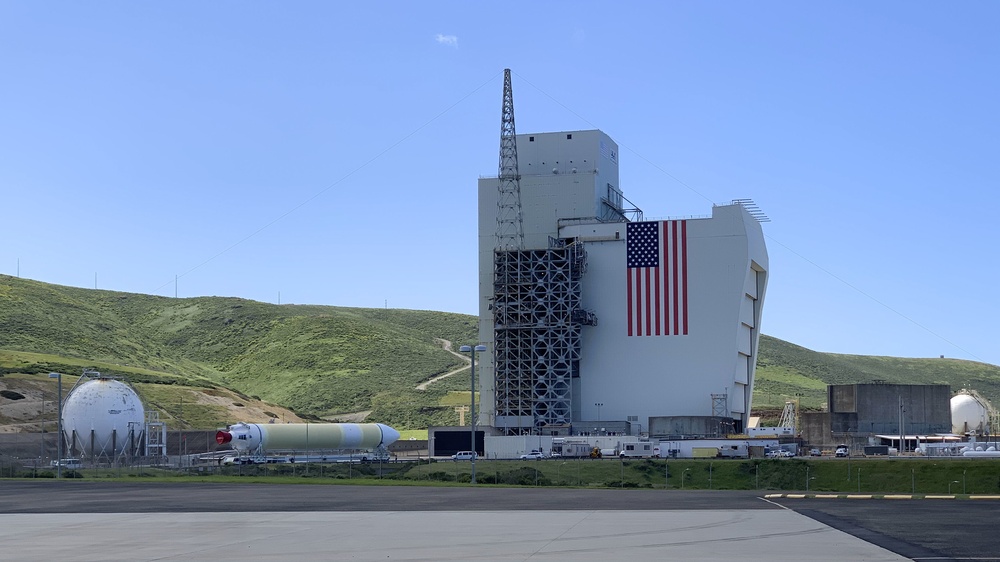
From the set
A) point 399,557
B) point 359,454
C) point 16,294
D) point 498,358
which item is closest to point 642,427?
point 498,358

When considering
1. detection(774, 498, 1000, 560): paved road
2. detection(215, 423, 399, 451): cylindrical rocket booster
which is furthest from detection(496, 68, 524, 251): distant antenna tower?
detection(774, 498, 1000, 560): paved road

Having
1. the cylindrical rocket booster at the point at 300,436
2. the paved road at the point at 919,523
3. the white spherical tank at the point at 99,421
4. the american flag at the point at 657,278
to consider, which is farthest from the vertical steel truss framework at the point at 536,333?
the paved road at the point at 919,523

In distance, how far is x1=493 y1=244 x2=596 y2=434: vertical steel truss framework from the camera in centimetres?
11531

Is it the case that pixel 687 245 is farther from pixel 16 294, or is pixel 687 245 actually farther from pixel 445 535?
pixel 16 294

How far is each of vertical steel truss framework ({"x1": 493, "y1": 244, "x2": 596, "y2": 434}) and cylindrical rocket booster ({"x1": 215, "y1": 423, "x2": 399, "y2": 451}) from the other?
626 inches

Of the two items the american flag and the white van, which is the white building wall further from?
the white van

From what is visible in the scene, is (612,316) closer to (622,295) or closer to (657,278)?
(622,295)

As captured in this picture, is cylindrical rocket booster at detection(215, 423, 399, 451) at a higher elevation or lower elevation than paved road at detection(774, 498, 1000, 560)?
lower

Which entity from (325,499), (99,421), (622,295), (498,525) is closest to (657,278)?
(622,295)

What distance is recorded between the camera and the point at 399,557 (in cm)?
2438

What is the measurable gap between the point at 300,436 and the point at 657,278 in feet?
135

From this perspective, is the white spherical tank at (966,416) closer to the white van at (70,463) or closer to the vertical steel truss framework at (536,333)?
the vertical steel truss framework at (536,333)

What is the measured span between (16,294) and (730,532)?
18825 centimetres

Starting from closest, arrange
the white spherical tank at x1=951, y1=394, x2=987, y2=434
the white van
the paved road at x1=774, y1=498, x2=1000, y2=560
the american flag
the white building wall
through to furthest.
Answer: the paved road at x1=774, y1=498, x2=1000, y2=560
the white van
the white building wall
the american flag
the white spherical tank at x1=951, y1=394, x2=987, y2=434
